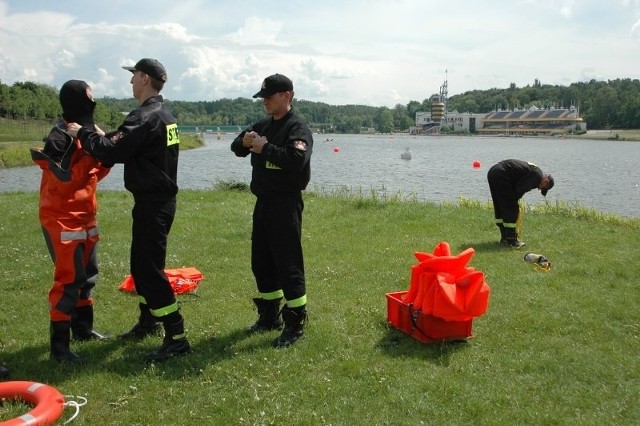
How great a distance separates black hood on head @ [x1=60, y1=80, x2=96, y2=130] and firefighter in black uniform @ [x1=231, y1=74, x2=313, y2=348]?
4.43 ft

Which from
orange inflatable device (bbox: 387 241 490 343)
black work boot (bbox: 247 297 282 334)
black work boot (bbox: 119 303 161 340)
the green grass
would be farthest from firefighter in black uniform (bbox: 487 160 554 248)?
black work boot (bbox: 119 303 161 340)

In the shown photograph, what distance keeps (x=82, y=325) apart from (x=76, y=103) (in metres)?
2.12

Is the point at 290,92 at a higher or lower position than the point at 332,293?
higher

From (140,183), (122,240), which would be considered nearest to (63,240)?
(140,183)

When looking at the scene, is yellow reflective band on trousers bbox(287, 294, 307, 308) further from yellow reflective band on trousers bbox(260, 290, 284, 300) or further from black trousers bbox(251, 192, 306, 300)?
yellow reflective band on trousers bbox(260, 290, 284, 300)

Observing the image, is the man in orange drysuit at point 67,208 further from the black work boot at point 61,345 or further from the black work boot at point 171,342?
the black work boot at point 171,342

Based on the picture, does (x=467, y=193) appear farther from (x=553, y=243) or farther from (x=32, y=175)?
(x=32, y=175)

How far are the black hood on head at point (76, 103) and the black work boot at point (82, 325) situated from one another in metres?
1.78

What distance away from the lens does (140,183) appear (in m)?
4.85

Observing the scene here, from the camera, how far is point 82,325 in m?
5.58

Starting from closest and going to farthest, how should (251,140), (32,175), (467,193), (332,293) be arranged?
(251,140) < (332,293) < (467,193) < (32,175)

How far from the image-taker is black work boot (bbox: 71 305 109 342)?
5.57m

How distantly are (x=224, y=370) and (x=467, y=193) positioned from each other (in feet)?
77.4

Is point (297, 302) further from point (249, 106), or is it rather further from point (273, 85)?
point (249, 106)
